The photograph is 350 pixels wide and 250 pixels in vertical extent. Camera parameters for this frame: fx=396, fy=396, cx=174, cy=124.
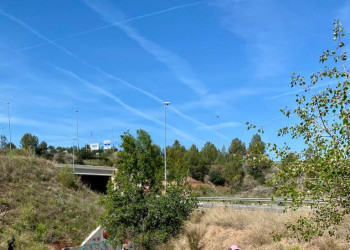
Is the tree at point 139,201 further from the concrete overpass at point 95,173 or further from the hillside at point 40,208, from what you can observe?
the concrete overpass at point 95,173

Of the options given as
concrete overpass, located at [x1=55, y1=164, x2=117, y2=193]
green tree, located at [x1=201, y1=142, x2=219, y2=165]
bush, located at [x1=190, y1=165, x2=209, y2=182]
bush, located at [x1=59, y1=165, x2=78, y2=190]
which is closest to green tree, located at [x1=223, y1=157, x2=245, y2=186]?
bush, located at [x1=190, y1=165, x2=209, y2=182]

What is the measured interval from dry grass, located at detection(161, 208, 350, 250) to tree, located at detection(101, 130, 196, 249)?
3.55ft

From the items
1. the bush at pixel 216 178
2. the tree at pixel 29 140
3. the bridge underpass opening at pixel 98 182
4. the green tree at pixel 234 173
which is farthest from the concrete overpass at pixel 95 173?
the tree at pixel 29 140

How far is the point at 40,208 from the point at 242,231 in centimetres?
1408

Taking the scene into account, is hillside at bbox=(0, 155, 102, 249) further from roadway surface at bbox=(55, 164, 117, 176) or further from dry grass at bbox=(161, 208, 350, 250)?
roadway surface at bbox=(55, 164, 117, 176)

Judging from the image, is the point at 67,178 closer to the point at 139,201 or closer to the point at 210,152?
the point at 139,201

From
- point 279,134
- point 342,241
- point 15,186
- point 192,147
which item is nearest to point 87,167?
point 15,186

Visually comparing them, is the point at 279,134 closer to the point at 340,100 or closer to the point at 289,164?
the point at 289,164

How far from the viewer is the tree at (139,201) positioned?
18.6 metres

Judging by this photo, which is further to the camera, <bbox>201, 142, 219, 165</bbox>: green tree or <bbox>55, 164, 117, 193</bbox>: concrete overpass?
<bbox>201, 142, 219, 165</bbox>: green tree

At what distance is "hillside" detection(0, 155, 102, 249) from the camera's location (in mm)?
22641

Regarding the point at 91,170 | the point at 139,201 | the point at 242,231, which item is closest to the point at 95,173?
the point at 91,170

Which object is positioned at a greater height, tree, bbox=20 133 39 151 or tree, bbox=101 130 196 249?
tree, bbox=20 133 39 151

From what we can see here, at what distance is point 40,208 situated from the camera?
26.5 m
